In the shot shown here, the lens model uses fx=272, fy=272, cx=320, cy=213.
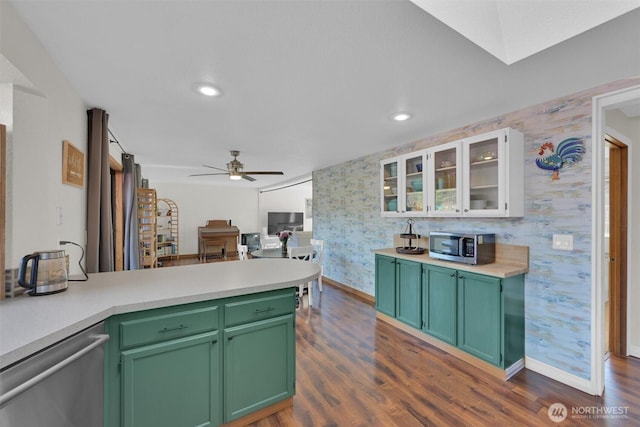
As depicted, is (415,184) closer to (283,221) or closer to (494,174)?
(494,174)

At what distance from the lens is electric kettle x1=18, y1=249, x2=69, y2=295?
133cm

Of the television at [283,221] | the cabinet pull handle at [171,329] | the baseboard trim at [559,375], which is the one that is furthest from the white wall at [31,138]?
the television at [283,221]

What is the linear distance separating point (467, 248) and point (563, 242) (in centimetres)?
68

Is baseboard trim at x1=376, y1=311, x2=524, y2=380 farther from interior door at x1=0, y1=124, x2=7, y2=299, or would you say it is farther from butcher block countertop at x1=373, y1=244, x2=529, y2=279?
interior door at x1=0, y1=124, x2=7, y2=299

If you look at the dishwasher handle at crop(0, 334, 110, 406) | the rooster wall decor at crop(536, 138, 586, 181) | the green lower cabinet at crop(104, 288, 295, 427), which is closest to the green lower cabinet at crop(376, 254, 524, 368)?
the rooster wall decor at crop(536, 138, 586, 181)

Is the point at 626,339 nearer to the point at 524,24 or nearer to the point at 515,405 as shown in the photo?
the point at 515,405

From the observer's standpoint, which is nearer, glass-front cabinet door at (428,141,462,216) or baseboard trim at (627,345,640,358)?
baseboard trim at (627,345,640,358)

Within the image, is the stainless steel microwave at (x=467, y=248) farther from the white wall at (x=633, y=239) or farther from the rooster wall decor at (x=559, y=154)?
the white wall at (x=633, y=239)

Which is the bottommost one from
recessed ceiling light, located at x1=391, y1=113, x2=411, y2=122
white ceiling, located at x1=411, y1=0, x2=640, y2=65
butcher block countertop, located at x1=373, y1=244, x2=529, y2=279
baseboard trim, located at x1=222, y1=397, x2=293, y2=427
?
baseboard trim, located at x1=222, y1=397, x2=293, y2=427

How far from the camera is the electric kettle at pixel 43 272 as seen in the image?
1.33m

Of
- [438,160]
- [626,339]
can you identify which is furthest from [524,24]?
[626,339]

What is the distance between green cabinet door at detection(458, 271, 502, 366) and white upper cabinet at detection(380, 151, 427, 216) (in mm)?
908
